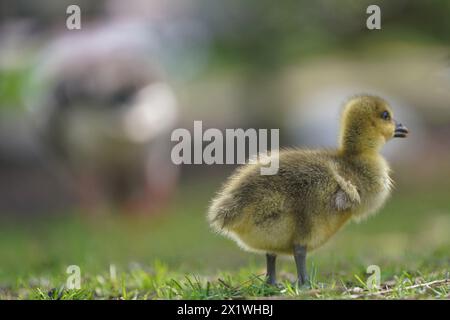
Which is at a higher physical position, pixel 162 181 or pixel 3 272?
pixel 162 181

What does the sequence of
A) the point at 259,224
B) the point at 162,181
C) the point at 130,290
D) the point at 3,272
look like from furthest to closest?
the point at 162,181 → the point at 3,272 → the point at 130,290 → the point at 259,224

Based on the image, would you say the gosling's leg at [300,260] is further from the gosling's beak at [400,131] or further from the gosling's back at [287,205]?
the gosling's beak at [400,131]

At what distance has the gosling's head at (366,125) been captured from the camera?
148 inches

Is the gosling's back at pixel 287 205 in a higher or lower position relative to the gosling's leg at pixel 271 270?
higher

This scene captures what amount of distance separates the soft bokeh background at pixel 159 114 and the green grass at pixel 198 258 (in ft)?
0.18

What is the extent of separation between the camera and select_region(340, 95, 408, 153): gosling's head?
3.76 m

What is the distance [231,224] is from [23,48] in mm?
6412

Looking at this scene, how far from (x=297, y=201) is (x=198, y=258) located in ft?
8.28

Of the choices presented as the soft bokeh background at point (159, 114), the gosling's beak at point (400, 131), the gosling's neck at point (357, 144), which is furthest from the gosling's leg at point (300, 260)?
the soft bokeh background at point (159, 114)

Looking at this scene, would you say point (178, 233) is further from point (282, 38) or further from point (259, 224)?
point (259, 224)

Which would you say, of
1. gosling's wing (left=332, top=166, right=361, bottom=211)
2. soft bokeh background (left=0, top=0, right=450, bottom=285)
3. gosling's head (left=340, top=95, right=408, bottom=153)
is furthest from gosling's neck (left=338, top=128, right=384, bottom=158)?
soft bokeh background (left=0, top=0, right=450, bottom=285)
